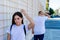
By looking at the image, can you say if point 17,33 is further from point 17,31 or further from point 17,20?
point 17,20

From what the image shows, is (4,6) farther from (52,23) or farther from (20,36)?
(52,23)

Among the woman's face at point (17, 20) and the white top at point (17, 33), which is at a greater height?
the woman's face at point (17, 20)

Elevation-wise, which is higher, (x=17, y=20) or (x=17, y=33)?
(x=17, y=20)

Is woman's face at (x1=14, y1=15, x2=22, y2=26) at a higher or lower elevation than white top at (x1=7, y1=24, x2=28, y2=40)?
higher

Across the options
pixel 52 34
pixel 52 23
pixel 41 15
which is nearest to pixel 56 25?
pixel 52 23

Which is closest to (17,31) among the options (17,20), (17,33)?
(17,33)

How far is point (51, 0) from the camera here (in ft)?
126

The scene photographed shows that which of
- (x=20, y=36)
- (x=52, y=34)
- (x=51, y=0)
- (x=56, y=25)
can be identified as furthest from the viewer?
(x=51, y=0)

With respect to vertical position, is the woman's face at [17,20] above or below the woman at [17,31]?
above

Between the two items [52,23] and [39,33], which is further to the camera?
[52,23]

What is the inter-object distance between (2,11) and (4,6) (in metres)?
0.15

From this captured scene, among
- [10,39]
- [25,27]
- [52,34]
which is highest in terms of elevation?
[25,27]

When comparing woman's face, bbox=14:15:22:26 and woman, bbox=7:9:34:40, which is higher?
woman's face, bbox=14:15:22:26

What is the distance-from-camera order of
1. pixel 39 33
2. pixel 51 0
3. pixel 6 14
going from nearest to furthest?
1. pixel 6 14
2. pixel 39 33
3. pixel 51 0
